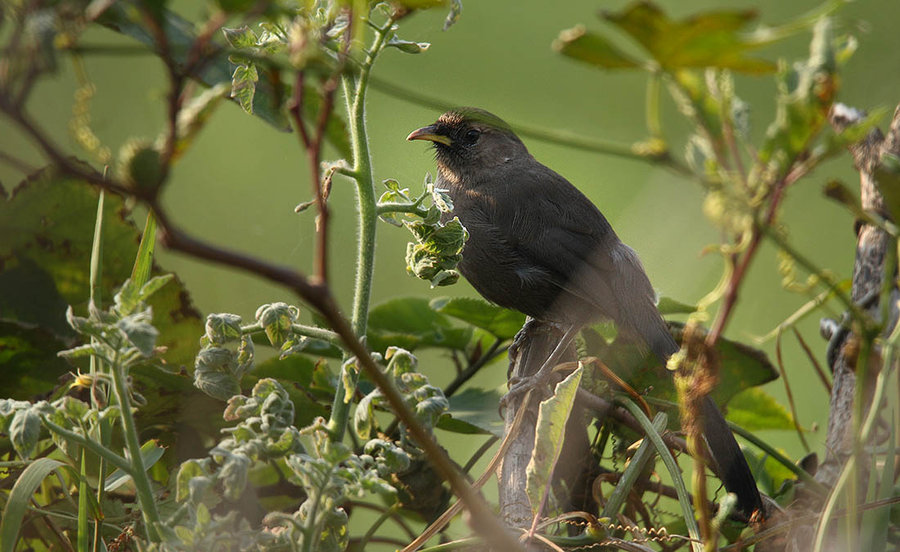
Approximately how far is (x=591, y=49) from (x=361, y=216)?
58 cm

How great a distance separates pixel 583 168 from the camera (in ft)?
6.12

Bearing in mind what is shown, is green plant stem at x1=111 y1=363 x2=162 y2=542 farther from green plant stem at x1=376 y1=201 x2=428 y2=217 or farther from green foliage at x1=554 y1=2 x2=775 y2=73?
green foliage at x1=554 y1=2 x2=775 y2=73

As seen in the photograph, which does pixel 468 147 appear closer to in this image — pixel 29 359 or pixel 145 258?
pixel 29 359

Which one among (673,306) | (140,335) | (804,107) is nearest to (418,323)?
(673,306)

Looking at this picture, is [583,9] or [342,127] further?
[583,9]

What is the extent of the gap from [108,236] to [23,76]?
110cm

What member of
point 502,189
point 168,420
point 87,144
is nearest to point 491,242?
point 502,189

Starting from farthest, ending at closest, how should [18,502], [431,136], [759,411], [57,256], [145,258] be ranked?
1. [431,136]
2. [759,411]
3. [57,256]
4. [145,258]
5. [18,502]

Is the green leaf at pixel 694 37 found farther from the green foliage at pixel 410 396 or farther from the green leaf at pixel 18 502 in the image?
the green leaf at pixel 18 502

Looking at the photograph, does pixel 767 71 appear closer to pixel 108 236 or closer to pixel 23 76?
pixel 23 76

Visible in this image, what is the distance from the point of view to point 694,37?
17.7 inches

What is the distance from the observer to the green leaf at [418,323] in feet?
5.95

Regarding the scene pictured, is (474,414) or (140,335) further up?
(140,335)

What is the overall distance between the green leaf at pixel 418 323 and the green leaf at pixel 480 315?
27 millimetres
